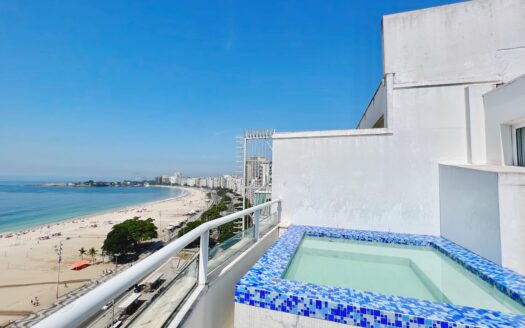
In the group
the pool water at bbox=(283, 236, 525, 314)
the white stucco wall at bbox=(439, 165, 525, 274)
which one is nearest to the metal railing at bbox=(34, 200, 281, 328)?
the pool water at bbox=(283, 236, 525, 314)

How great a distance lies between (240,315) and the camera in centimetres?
217

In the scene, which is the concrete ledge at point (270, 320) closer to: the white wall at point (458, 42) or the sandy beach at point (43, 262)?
the white wall at point (458, 42)

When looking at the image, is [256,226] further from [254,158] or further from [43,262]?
[43,262]

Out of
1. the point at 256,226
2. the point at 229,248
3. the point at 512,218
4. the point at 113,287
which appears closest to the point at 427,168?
the point at 512,218

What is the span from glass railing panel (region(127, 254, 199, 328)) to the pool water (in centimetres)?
118

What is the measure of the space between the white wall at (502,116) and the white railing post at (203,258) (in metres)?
4.66

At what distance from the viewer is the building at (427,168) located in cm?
286

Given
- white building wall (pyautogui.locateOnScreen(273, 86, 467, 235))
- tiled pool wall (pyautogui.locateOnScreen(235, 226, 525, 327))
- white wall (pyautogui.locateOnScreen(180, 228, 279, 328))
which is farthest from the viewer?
white building wall (pyautogui.locateOnScreen(273, 86, 467, 235))

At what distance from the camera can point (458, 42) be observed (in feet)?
15.1

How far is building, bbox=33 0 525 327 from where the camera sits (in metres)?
2.86

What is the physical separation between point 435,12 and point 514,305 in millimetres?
5027

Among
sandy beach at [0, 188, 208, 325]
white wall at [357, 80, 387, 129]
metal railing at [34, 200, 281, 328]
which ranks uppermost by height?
white wall at [357, 80, 387, 129]

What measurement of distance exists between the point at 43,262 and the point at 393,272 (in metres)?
25.6

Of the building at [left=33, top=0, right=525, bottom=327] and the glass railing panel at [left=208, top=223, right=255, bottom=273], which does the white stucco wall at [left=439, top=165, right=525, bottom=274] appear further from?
the glass railing panel at [left=208, top=223, right=255, bottom=273]
